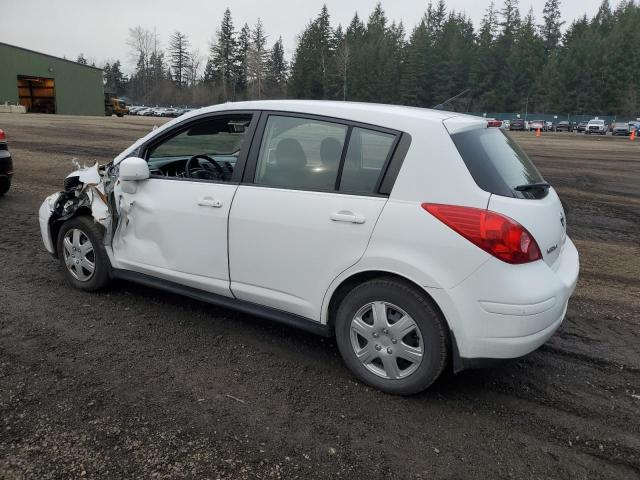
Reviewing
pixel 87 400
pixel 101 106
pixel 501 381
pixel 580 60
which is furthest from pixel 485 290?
pixel 580 60

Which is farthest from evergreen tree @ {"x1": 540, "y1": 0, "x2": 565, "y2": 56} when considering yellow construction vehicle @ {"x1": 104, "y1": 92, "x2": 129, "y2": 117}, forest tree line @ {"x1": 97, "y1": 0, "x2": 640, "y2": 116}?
yellow construction vehicle @ {"x1": 104, "y1": 92, "x2": 129, "y2": 117}

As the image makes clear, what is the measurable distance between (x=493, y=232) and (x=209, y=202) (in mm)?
1947

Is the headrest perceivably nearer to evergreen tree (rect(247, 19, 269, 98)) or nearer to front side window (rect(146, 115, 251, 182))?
front side window (rect(146, 115, 251, 182))

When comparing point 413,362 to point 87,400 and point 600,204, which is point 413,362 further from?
point 600,204

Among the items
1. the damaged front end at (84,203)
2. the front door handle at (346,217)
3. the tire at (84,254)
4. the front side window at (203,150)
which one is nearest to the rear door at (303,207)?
the front door handle at (346,217)

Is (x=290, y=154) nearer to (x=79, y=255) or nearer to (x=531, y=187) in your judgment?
(x=531, y=187)

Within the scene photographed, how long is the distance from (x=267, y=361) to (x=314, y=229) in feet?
3.33

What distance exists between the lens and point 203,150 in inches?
197

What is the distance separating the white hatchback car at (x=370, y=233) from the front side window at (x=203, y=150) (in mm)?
30

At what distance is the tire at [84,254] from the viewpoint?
14.7 feet

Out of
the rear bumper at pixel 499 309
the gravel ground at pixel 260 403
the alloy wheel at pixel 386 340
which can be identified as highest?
the rear bumper at pixel 499 309

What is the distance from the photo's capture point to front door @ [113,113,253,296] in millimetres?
3771

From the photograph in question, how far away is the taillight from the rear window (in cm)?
18

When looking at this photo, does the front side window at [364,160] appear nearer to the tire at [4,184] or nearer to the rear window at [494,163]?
the rear window at [494,163]
